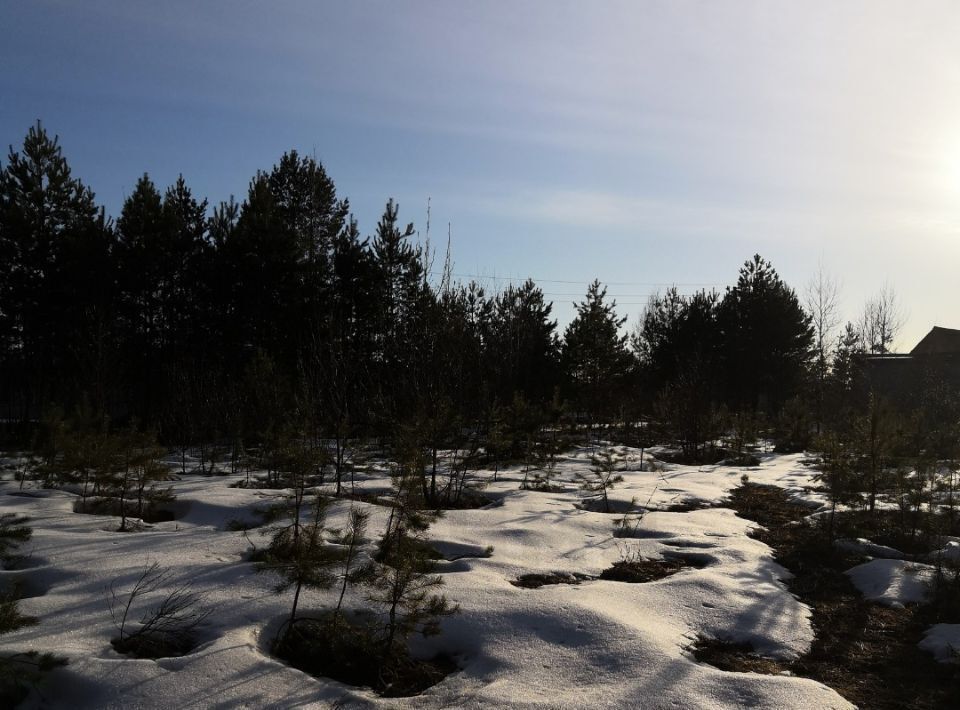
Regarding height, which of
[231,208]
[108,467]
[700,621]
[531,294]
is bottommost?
[700,621]

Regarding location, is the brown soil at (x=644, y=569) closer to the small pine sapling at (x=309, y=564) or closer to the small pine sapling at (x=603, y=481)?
the small pine sapling at (x=603, y=481)

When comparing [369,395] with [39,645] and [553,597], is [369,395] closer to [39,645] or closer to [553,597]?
[553,597]

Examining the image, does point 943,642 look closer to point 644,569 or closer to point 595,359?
point 644,569

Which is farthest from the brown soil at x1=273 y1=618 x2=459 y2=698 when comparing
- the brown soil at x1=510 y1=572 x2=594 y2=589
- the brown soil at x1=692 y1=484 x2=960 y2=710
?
the brown soil at x1=692 y1=484 x2=960 y2=710

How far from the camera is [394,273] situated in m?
22.6

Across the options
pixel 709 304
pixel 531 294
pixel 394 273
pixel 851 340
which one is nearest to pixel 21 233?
pixel 394 273

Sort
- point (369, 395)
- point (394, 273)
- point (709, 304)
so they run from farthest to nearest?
point (709, 304) → point (394, 273) → point (369, 395)

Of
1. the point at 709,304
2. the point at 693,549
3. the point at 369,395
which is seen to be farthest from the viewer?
the point at 709,304

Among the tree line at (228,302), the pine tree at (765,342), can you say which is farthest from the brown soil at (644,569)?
the pine tree at (765,342)

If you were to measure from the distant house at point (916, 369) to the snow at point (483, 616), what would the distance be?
721 inches

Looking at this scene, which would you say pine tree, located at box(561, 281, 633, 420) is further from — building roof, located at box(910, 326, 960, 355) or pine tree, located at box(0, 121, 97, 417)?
building roof, located at box(910, 326, 960, 355)

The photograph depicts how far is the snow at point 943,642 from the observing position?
450cm

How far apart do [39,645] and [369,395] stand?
10.0m

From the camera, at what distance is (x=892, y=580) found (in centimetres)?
622
